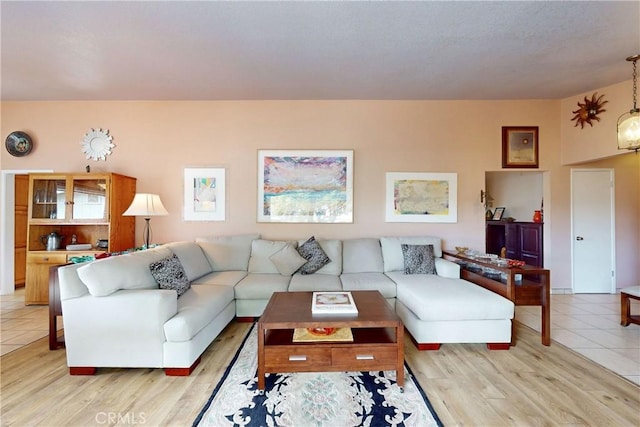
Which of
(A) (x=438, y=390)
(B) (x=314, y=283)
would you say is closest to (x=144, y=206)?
(B) (x=314, y=283)

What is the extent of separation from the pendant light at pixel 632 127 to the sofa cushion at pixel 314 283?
3.47 m

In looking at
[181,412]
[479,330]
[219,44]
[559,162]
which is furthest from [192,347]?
[559,162]

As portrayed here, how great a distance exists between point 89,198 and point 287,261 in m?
2.77

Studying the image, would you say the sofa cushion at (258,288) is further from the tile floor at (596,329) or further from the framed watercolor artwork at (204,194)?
the tile floor at (596,329)

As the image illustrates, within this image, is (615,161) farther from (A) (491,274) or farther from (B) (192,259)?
(B) (192,259)

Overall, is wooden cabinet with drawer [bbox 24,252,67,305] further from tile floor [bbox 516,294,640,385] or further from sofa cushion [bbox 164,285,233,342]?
tile floor [bbox 516,294,640,385]

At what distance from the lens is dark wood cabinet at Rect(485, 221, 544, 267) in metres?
4.72

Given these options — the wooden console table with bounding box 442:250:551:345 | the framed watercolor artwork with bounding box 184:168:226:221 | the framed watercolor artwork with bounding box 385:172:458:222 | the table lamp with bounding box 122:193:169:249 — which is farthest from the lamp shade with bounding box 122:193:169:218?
the wooden console table with bounding box 442:250:551:345

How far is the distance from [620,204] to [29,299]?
8567 mm

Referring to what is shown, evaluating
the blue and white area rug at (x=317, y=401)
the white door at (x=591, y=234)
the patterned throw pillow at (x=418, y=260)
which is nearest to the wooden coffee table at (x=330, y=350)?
the blue and white area rug at (x=317, y=401)

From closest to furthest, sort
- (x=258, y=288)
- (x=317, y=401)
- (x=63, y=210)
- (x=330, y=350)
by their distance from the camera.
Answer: (x=317, y=401), (x=330, y=350), (x=258, y=288), (x=63, y=210)

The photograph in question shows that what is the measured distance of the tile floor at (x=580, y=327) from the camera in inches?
90.9

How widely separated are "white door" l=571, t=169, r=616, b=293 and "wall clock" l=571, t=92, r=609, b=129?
0.77m

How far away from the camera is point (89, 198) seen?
3506 millimetres
